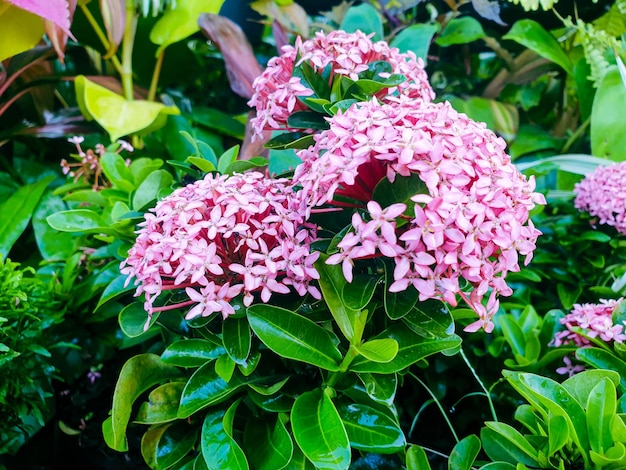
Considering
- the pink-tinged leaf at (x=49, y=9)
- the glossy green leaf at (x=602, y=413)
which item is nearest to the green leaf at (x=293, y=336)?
the glossy green leaf at (x=602, y=413)

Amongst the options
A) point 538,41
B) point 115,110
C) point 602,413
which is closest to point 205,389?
point 602,413

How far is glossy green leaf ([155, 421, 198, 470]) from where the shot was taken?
54 cm

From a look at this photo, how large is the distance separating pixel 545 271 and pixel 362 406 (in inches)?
20.7

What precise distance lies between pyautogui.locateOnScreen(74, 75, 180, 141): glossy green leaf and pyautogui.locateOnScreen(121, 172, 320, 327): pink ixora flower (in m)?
0.50

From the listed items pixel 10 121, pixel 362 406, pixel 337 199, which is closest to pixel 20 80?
pixel 10 121

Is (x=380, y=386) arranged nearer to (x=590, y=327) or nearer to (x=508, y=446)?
(x=508, y=446)

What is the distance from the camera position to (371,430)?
1.63ft

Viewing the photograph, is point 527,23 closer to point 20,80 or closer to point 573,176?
point 573,176

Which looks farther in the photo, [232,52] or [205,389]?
[232,52]

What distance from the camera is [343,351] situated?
0.54 m

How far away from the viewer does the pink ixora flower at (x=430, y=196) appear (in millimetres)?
400

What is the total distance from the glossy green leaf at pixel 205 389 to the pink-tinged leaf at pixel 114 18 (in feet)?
2.64

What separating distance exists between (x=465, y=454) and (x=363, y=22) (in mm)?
849

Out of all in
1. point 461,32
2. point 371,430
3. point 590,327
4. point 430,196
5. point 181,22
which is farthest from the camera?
point 461,32
